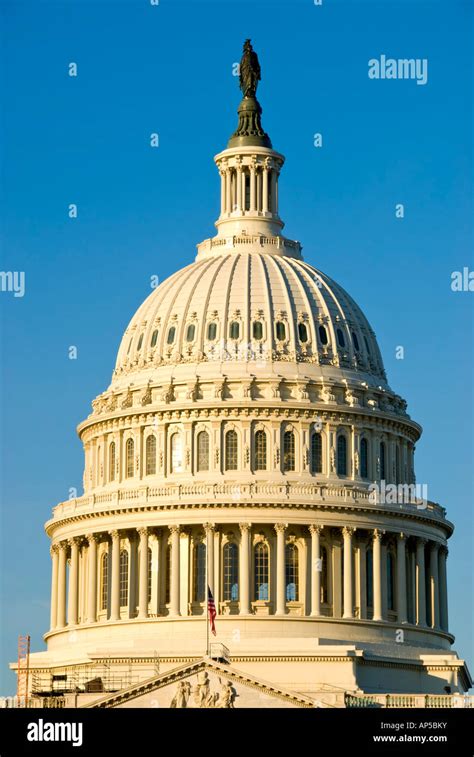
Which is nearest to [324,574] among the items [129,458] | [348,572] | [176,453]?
[348,572]

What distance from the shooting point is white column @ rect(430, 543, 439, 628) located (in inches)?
7493

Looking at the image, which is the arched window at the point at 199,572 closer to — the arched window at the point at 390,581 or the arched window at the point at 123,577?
the arched window at the point at 123,577

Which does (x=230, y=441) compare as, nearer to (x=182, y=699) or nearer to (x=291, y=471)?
(x=291, y=471)

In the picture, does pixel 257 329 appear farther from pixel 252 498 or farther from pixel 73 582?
pixel 73 582

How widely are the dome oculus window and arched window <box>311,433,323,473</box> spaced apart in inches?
437

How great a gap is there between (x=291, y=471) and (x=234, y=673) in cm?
2784

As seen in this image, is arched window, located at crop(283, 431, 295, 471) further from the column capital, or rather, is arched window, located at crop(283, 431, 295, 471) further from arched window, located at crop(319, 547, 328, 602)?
arched window, located at crop(319, 547, 328, 602)

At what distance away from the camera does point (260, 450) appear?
186 meters

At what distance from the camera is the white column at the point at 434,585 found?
190312 mm

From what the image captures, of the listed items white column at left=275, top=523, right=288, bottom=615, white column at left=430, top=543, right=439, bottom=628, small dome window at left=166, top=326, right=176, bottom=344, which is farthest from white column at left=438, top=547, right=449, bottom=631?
small dome window at left=166, top=326, right=176, bottom=344

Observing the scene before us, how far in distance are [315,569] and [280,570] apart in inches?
97.1

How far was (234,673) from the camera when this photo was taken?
160 metres

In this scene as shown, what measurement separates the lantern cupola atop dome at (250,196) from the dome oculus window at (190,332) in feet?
26.7
